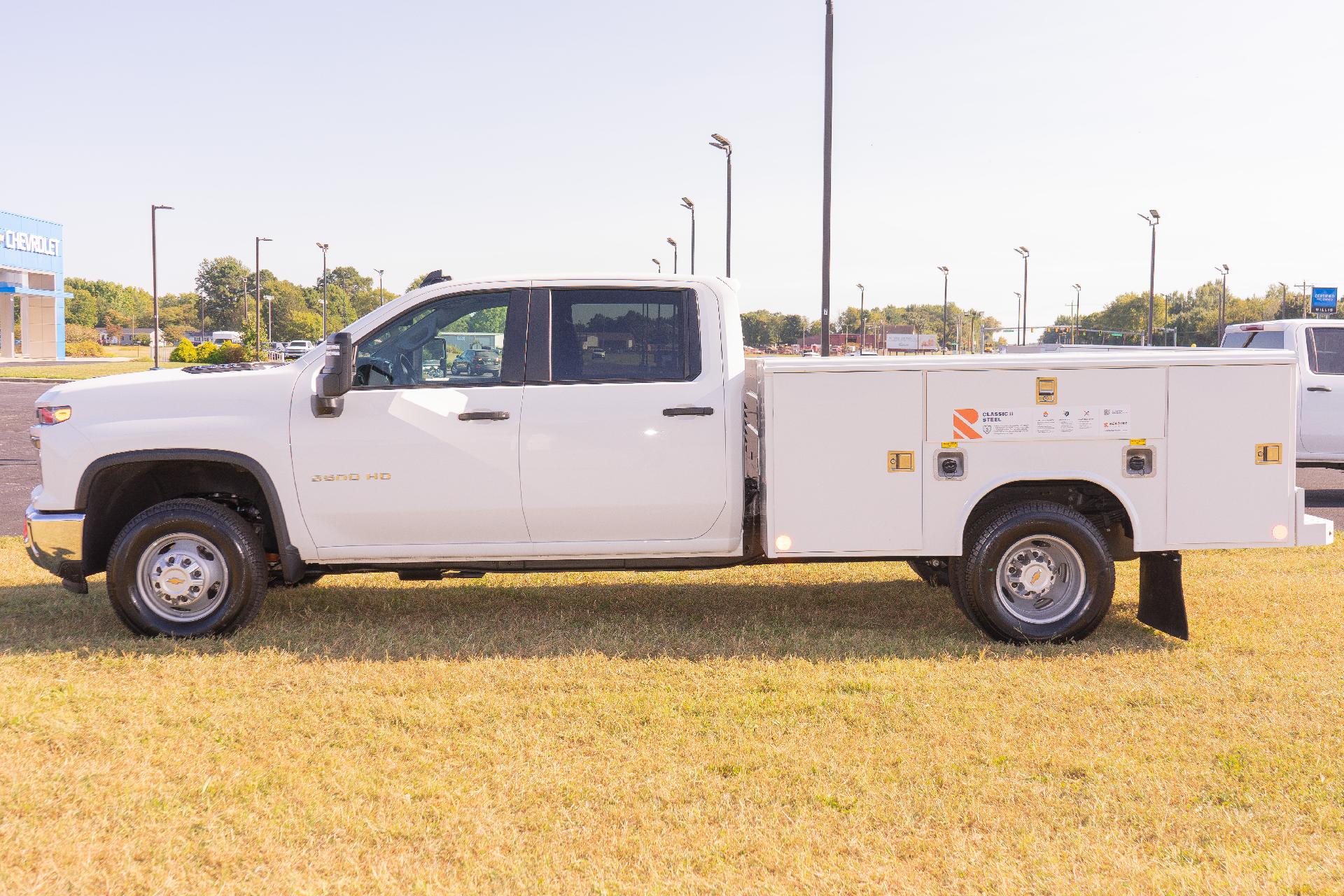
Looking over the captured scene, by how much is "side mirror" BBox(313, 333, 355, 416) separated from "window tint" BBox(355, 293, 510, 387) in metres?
0.17

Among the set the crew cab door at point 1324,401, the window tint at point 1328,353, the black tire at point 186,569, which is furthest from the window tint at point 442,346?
the window tint at point 1328,353

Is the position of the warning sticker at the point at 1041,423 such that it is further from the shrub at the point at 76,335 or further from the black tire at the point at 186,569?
the shrub at the point at 76,335

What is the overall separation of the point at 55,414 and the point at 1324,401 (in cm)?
1217

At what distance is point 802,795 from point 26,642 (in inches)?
184

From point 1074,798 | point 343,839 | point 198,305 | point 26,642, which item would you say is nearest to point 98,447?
point 26,642

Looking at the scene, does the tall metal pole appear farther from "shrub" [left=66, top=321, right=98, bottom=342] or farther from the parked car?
"shrub" [left=66, top=321, right=98, bottom=342]

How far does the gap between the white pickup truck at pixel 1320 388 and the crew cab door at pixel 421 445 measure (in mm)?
9759

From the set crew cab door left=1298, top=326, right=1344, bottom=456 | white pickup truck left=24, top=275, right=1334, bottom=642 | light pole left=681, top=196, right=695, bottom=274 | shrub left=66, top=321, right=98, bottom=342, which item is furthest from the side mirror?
shrub left=66, top=321, right=98, bottom=342

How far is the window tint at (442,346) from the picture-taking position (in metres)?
6.51

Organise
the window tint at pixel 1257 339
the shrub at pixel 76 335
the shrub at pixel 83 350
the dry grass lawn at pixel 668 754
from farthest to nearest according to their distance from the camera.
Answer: the shrub at pixel 76 335 < the shrub at pixel 83 350 < the window tint at pixel 1257 339 < the dry grass lawn at pixel 668 754

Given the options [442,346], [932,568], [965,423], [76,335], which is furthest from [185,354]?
[965,423]

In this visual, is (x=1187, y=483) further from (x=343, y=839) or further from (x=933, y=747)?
(x=343, y=839)

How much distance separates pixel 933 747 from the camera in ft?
15.8

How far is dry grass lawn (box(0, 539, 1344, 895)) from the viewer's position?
12.4 feet
